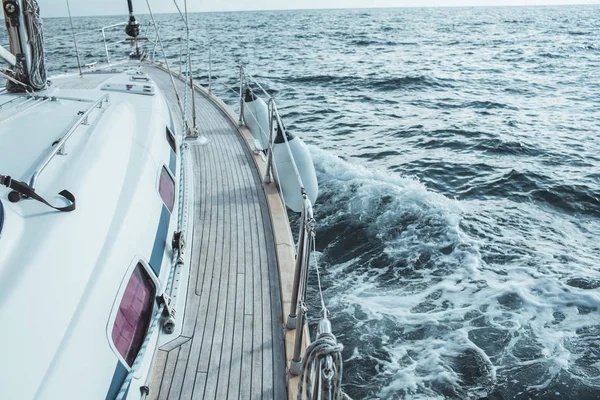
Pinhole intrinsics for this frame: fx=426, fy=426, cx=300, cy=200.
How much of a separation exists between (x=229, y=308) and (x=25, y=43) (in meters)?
3.60

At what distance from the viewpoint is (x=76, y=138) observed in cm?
352

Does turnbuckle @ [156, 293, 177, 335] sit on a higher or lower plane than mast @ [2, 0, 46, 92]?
lower

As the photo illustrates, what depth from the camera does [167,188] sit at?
166 inches

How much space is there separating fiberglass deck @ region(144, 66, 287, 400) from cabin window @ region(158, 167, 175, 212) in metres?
0.49

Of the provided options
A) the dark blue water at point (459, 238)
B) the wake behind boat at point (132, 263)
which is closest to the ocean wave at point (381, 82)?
the dark blue water at point (459, 238)

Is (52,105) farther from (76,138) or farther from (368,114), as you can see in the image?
(368,114)

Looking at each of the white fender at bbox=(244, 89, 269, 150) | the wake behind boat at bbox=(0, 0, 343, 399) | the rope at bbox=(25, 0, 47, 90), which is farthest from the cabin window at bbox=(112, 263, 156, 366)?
the white fender at bbox=(244, 89, 269, 150)

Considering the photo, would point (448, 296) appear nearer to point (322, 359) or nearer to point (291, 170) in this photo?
point (291, 170)

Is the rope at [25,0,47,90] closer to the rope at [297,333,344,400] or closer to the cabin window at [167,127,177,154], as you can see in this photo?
the cabin window at [167,127,177,154]

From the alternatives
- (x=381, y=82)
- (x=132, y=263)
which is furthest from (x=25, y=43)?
(x=381, y=82)

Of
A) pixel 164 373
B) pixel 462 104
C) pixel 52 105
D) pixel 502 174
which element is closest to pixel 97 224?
pixel 164 373

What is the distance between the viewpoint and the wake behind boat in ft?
6.65

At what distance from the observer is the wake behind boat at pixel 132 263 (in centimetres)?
203

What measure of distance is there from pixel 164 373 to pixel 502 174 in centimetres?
841
